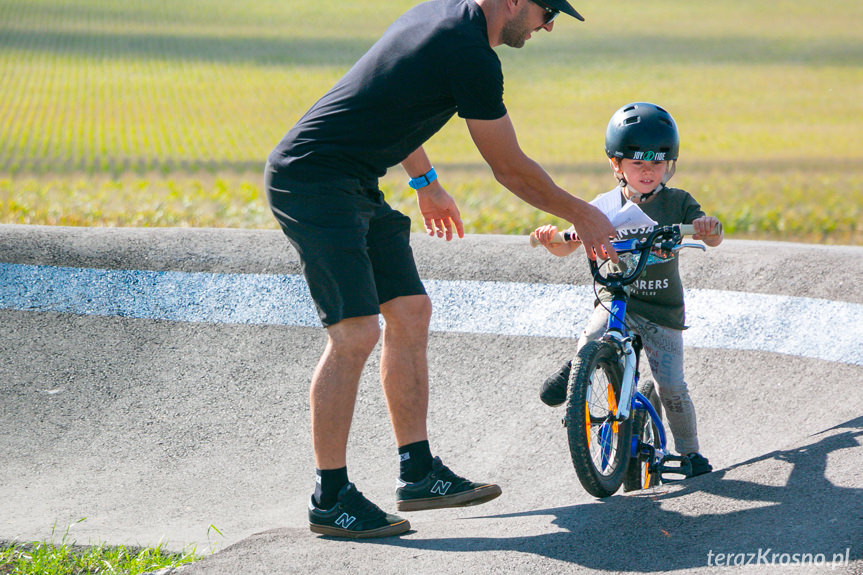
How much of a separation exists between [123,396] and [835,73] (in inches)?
1108

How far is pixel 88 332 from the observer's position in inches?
221

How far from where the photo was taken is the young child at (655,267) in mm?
3855

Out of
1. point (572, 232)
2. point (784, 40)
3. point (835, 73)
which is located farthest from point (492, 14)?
point (784, 40)

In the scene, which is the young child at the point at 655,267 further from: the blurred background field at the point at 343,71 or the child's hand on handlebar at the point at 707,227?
the blurred background field at the point at 343,71

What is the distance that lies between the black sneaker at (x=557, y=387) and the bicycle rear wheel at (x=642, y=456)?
0.39 meters

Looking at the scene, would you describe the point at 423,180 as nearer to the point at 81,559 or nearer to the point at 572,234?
the point at 572,234

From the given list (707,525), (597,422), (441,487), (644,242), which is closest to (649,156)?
(644,242)

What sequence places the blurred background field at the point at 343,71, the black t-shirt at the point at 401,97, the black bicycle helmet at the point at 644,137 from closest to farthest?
the black t-shirt at the point at 401,97 → the black bicycle helmet at the point at 644,137 → the blurred background field at the point at 343,71

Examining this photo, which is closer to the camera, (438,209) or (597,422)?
(597,422)

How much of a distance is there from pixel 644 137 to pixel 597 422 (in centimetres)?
120

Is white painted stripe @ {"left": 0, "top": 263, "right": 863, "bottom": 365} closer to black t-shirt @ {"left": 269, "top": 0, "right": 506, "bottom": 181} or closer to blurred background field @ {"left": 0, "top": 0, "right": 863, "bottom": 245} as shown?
blurred background field @ {"left": 0, "top": 0, "right": 863, "bottom": 245}

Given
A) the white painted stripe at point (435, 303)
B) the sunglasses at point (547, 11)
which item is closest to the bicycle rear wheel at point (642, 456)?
the white painted stripe at point (435, 303)

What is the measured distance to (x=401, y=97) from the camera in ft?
10.8

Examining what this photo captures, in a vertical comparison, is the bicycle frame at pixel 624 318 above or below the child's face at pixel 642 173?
below
